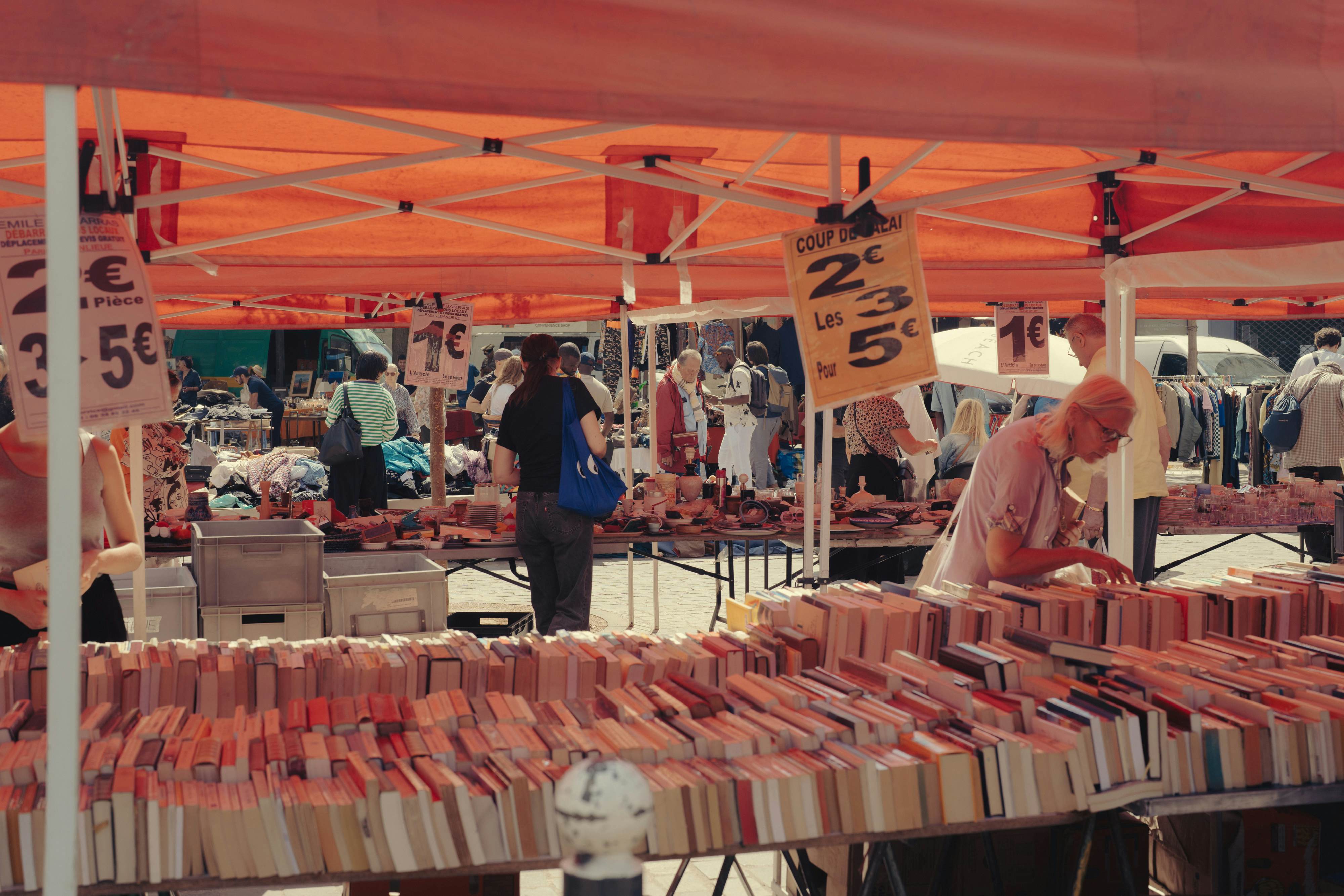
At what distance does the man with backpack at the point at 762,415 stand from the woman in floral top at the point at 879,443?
416 centimetres

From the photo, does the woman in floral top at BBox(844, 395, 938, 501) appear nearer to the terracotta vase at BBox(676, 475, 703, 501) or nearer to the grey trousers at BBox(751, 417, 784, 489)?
the terracotta vase at BBox(676, 475, 703, 501)

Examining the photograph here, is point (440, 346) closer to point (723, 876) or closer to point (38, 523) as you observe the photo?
point (38, 523)

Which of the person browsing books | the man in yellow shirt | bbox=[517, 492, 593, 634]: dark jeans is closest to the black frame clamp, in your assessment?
the person browsing books

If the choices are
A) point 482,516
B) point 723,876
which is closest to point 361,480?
point 482,516

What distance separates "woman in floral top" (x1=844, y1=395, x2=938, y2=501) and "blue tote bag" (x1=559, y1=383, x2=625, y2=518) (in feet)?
9.55

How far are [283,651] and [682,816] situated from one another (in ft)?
4.01

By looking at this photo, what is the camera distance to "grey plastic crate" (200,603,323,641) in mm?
5527

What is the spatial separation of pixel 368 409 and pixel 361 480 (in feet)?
2.01

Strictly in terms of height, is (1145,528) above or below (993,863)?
above

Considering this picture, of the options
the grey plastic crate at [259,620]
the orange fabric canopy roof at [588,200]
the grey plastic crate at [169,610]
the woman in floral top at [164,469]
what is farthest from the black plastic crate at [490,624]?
the woman in floral top at [164,469]

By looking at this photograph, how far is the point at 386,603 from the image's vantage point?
5.53m

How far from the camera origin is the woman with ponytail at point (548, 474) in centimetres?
565

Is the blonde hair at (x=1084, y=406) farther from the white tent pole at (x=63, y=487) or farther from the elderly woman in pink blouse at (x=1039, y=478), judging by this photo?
the white tent pole at (x=63, y=487)

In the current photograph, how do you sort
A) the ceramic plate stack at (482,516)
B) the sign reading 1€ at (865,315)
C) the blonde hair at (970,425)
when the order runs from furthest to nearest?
the blonde hair at (970,425)
the ceramic plate stack at (482,516)
the sign reading 1€ at (865,315)
